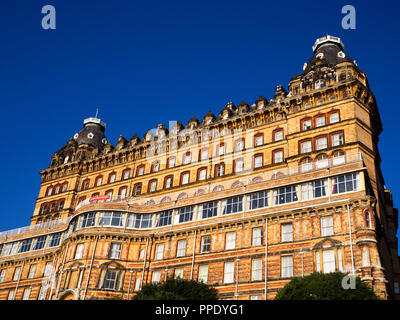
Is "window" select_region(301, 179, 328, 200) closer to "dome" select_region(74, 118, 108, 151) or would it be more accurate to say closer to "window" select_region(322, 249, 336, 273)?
"window" select_region(322, 249, 336, 273)

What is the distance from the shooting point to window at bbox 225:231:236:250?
4350 cm

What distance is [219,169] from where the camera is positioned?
59156mm

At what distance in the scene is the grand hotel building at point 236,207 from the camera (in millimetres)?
39438

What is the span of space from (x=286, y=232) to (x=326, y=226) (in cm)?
369

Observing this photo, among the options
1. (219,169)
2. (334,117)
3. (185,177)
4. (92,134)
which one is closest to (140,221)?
(185,177)

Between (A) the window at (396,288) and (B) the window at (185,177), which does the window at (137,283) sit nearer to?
(B) the window at (185,177)

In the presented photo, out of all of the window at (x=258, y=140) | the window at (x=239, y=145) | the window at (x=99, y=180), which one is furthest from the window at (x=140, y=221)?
the window at (x=99, y=180)

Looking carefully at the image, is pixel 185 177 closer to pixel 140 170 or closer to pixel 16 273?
pixel 140 170

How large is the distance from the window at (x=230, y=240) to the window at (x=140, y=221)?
991 centimetres

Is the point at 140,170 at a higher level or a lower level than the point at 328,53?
lower

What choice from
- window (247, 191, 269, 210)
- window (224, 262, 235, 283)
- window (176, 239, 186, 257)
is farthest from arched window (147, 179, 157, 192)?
window (224, 262, 235, 283)

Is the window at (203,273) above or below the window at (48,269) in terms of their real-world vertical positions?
below

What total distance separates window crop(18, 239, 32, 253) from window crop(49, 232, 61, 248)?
4.42 m

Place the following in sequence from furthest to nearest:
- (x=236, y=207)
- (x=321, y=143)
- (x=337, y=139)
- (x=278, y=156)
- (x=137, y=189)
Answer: (x=137, y=189)
(x=278, y=156)
(x=321, y=143)
(x=337, y=139)
(x=236, y=207)
